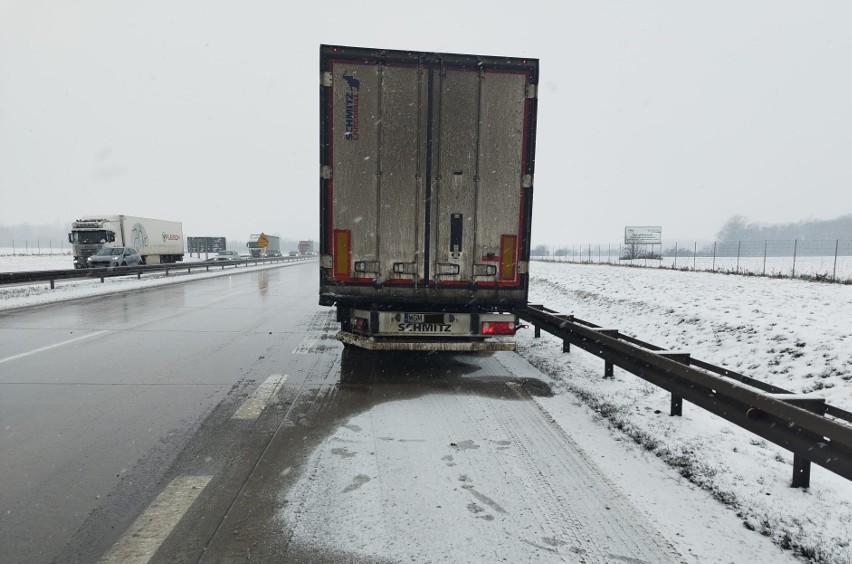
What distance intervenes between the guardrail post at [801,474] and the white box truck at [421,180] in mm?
3701

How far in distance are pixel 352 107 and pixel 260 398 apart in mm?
3738

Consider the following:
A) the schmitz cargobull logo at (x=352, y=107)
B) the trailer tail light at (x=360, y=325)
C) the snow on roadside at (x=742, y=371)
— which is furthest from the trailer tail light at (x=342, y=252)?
the snow on roadside at (x=742, y=371)

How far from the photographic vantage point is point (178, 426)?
458cm

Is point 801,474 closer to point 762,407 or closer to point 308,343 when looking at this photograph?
point 762,407

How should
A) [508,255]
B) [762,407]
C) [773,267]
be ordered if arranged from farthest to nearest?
[773,267]
[508,255]
[762,407]

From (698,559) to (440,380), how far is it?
164 inches

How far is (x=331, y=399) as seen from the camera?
18.2 ft

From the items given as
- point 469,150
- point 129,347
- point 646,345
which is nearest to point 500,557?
point 646,345

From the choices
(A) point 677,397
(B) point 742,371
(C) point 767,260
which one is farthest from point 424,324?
(C) point 767,260

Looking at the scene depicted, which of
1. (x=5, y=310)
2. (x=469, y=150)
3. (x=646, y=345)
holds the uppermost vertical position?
(x=469, y=150)

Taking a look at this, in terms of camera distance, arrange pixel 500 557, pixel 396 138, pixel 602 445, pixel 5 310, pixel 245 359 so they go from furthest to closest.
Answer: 1. pixel 5 310
2. pixel 245 359
3. pixel 396 138
4. pixel 602 445
5. pixel 500 557

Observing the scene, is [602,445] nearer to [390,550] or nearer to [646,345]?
[646,345]

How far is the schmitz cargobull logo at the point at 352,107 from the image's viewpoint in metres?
6.22

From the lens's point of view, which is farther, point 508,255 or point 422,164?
point 508,255
